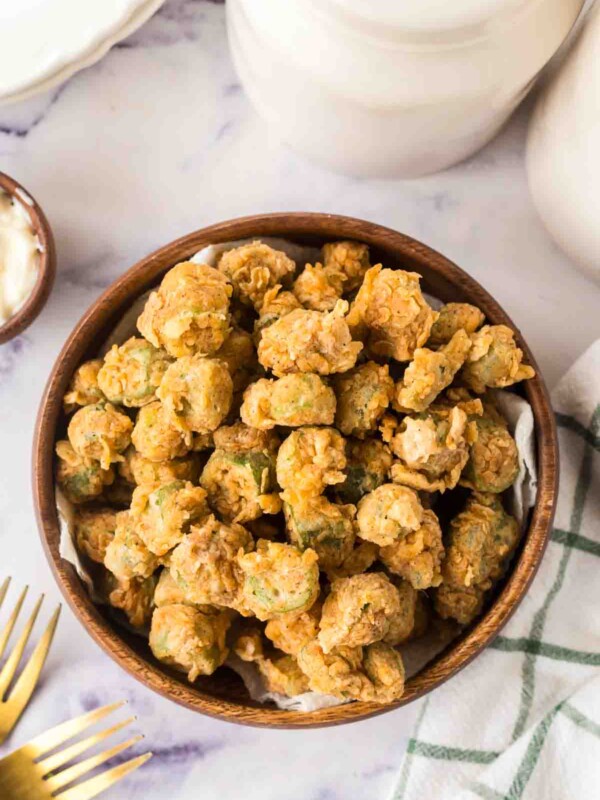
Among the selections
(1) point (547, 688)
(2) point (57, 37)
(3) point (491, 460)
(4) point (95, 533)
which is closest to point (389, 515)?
(3) point (491, 460)

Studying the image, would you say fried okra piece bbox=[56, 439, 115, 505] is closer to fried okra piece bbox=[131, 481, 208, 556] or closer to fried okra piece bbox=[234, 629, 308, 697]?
fried okra piece bbox=[131, 481, 208, 556]

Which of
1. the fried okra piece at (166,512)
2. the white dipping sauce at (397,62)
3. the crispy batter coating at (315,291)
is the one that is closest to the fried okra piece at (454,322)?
the crispy batter coating at (315,291)

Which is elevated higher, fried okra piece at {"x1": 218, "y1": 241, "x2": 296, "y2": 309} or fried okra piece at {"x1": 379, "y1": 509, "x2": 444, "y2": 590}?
fried okra piece at {"x1": 218, "y1": 241, "x2": 296, "y2": 309}

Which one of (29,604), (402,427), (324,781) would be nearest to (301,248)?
(402,427)

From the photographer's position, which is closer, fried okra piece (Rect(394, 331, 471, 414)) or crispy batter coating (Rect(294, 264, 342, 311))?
fried okra piece (Rect(394, 331, 471, 414))

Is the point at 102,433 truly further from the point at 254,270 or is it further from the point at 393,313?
the point at 393,313

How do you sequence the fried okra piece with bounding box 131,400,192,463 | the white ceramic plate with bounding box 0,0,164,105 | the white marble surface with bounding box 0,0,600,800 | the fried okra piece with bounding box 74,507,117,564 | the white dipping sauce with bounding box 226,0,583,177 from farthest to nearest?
the white marble surface with bounding box 0,0,600,800 → the white ceramic plate with bounding box 0,0,164,105 → the fried okra piece with bounding box 74,507,117,564 → the fried okra piece with bounding box 131,400,192,463 → the white dipping sauce with bounding box 226,0,583,177

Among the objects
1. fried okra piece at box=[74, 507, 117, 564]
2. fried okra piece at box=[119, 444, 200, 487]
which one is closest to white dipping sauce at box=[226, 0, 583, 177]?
fried okra piece at box=[119, 444, 200, 487]

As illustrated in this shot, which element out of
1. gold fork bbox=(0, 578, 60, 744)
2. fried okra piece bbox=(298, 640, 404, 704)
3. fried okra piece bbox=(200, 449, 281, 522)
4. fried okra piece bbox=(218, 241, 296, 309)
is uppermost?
fried okra piece bbox=(218, 241, 296, 309)

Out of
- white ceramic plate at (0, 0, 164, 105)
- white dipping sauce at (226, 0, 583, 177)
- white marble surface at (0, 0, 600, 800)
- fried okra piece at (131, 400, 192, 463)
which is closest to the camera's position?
white dipping sauce at (226, 0, 583, 177)
